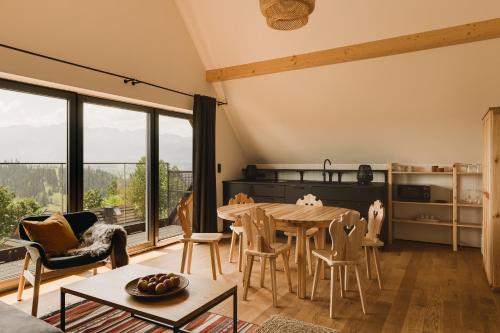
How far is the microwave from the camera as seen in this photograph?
4.85 meters

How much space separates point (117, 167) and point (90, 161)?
1.41ft

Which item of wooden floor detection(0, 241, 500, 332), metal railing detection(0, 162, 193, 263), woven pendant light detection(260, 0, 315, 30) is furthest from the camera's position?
metal railing detection(0, 162, 193, 263)

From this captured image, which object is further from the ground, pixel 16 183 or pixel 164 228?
pixel 16 183

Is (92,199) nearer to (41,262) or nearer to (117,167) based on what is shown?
(117,167)

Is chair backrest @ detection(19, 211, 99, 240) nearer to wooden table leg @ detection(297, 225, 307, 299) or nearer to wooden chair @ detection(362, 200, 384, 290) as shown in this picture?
wooden table leg @ detection(297, 225, 307, 299)

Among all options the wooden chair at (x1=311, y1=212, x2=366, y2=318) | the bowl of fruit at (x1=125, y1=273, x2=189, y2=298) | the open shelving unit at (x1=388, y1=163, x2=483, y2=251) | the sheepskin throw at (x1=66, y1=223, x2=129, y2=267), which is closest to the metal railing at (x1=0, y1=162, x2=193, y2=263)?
the sheepskin throw at (x1=66, y1=223, x2=129, y2=267)

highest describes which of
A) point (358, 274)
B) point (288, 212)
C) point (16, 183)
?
point (16, 183)

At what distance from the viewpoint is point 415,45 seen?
12.3ft

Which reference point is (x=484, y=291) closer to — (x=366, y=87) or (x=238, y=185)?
(x=366, y=87)

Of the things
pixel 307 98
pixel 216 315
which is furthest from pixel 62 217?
pixel 307 98

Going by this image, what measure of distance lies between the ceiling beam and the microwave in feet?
6.59

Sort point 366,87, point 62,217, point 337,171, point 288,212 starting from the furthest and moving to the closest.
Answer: point 337,171, point 366,87, point 288,212, point 62,217

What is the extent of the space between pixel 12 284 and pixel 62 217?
78cm

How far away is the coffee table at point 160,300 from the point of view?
176 centimetres
